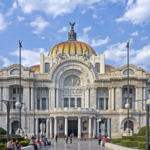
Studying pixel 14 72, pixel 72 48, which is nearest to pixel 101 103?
pixel 72 48

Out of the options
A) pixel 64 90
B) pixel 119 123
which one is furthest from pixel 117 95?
pixel 64 90

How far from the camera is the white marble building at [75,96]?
76.2 metres

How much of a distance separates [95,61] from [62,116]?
2298 centimetres

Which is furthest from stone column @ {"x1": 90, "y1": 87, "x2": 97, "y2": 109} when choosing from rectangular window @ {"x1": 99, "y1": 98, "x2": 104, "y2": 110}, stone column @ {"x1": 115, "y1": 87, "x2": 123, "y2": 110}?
stone column @ {"x1": 115, "y1": 87, "x2": 123, "y2": 110}

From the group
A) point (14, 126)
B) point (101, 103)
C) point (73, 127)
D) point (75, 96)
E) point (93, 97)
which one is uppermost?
point (75, 96)

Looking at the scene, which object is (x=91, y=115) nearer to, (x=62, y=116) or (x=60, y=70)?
(x=62, y=116)

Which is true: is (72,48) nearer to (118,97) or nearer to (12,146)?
(118,97)

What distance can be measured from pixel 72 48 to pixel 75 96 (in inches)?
650

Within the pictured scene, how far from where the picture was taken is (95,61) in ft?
294

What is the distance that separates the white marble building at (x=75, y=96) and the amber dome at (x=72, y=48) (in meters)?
11.1

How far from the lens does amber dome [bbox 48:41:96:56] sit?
9181 cm

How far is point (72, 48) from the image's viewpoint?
9244 centimetres

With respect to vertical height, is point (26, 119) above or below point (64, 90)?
below

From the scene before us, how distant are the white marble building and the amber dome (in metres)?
11.1
